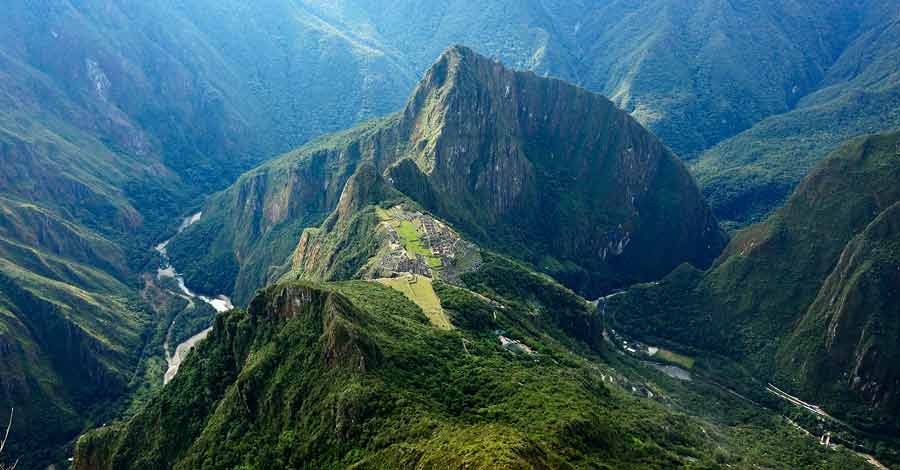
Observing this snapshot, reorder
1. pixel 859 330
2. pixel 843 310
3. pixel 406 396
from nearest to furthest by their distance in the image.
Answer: pixel 406 396 < pixel 859 330 < pixel 843 310

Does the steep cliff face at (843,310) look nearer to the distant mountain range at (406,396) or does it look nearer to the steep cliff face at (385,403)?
the distant mountain range at (406,396)

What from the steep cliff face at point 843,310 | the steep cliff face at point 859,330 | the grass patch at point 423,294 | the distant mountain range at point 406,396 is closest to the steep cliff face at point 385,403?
the distant mountain range at point 406,396

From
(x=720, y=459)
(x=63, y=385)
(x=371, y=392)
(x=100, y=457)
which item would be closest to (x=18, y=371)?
(x=63, y=385)

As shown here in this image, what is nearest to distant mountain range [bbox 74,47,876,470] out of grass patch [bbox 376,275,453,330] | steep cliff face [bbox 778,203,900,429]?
grass patch [bbox 376,275,453,330]

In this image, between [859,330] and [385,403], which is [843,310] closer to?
[859,330]

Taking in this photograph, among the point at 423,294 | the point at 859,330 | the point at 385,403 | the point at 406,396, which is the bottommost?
the point at 385,403

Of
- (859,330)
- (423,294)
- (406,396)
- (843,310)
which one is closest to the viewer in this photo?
(406,396)

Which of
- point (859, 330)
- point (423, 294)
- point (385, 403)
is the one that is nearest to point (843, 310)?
point (859, 330)

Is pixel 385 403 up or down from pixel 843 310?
down

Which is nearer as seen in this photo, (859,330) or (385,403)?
(385,403)
